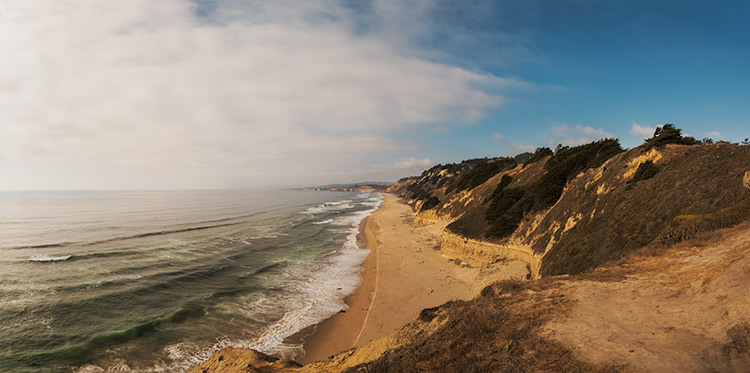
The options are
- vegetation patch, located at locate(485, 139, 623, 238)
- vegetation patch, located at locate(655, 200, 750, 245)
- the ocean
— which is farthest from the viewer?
vegetation patch, located at locate(485, 139, 623, 238)

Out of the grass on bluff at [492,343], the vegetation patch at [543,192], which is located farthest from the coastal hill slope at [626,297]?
the vegetation patch at [543,192]

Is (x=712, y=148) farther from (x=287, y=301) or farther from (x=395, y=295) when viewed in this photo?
(x=287, y=301)

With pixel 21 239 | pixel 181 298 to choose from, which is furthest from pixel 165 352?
pixel 21 239

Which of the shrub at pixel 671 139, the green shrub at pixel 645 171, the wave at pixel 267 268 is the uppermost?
the shrub at pixel 671 139

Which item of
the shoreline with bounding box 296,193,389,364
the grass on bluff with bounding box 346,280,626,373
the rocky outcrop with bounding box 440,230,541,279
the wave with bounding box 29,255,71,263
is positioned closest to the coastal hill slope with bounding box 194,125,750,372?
the grass on bluff with bounding box 346,280,626,373

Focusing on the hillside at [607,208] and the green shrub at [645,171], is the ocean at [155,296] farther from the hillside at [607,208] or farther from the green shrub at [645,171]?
the green shrub at [645,171]

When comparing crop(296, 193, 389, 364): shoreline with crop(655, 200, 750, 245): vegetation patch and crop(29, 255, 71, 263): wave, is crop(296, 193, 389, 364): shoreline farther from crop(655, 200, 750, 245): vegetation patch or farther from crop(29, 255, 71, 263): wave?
crop(29, 255, 71, 263): wave
